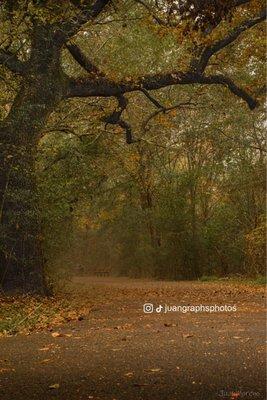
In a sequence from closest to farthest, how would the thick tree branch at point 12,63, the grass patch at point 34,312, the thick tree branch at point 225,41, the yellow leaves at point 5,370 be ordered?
the yellow leaves at point 5,370 < the grass patch at point 34,312 < the thick tree branch at point 12,63 < the thick tree branch at point 225,41

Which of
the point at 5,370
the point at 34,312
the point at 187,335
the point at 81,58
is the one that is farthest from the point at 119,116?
the point at 5,370

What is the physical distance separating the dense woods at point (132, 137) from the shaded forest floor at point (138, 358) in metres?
3.40

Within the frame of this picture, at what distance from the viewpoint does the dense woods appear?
11219 mm

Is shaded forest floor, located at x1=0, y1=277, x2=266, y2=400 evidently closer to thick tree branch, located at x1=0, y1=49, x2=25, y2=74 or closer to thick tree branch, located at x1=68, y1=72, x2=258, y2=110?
thick tree branch, located at x1=0, y1=49, x2=25, y2=74

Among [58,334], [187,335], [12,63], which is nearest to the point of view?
[187,335]

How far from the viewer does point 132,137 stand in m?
17.2

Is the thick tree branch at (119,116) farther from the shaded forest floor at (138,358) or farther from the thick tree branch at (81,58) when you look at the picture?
the shaded forest floor at (138,358)

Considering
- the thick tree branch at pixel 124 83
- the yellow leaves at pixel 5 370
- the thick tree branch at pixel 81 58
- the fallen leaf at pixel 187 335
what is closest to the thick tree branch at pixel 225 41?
the thick tree branch at pixel 124 83

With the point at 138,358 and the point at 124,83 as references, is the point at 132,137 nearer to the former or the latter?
the point at 124,83

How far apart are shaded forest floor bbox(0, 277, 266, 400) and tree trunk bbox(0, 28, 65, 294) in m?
2.97

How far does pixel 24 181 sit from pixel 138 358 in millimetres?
6797

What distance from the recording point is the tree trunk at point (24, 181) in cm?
1121

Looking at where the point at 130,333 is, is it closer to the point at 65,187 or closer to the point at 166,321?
the point at 166,321

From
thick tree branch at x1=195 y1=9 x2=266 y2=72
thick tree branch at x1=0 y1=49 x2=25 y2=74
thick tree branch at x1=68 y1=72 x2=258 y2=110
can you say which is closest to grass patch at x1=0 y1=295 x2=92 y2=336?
thick tree branch at x1=0 y1=49 x2=25 y2=74
